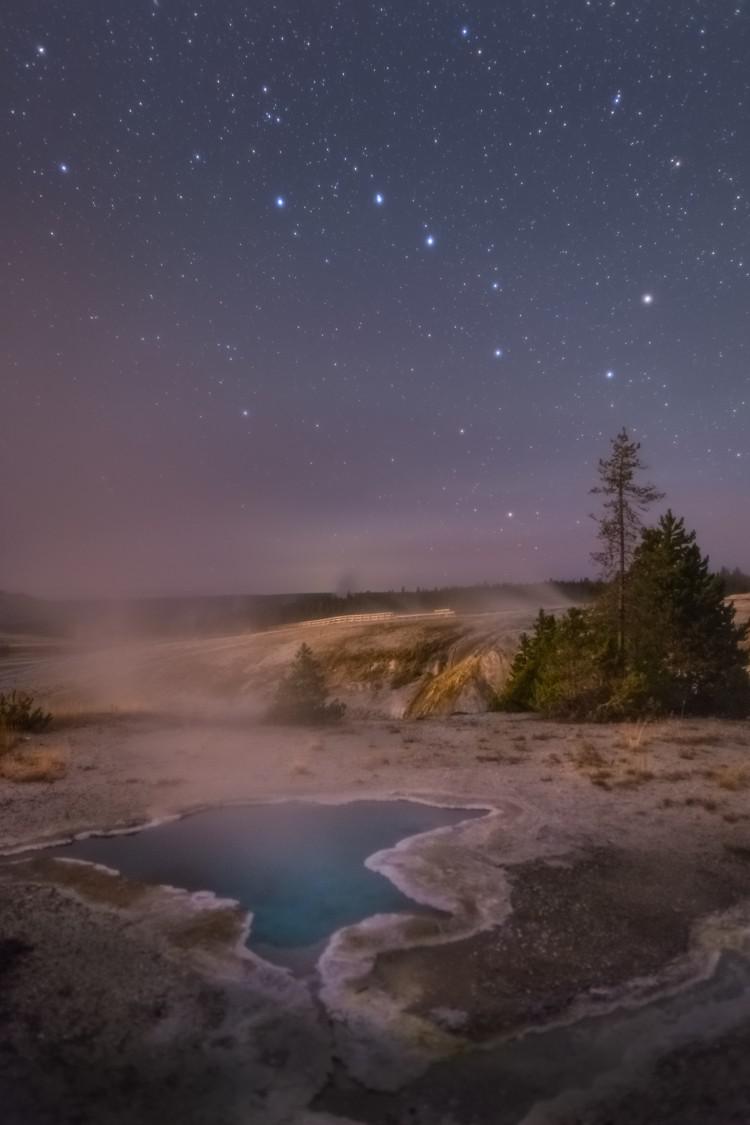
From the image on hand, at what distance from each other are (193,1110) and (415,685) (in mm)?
26929

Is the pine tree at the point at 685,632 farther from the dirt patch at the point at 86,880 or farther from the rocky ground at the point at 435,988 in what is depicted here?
the dirt patch at the point at 86,880

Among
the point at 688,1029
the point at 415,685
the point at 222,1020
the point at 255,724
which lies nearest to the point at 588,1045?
the point at 688,1029

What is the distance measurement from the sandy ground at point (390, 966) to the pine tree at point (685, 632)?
23.9 ft

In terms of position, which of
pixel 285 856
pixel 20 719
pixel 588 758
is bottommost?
pixel 285 856

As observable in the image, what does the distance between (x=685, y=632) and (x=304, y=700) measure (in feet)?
33.6

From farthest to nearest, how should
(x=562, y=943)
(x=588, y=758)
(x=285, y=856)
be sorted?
(x=588, y=758)
(x=285, y=856)
(x=562, y=943)

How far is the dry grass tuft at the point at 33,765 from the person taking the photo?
1268 centimetres

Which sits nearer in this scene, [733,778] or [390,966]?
[390,966]

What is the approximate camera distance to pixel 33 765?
44.0ft

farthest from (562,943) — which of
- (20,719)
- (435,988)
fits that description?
(20,719)

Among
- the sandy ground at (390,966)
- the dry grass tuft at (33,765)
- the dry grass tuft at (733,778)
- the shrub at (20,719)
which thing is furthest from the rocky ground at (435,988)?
the shrub at (20,719)

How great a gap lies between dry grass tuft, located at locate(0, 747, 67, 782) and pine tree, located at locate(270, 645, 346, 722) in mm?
6297

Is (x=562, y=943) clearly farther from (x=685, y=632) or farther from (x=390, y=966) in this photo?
(x=685, y=632)

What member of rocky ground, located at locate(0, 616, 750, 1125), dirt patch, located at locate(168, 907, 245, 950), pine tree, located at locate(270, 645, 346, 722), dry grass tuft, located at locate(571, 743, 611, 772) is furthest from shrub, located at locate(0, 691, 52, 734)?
dry grass tuft, located at locate(571, 743, 611, 772)
